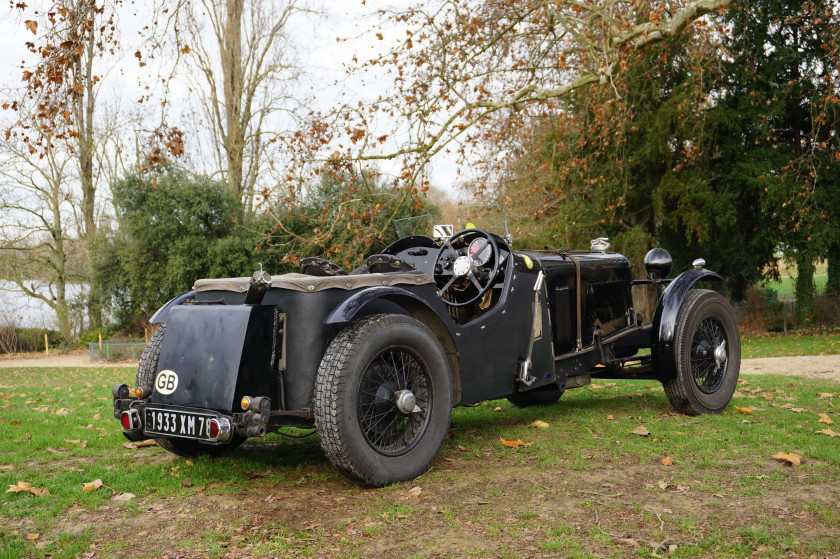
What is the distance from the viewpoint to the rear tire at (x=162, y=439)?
462 centimetres

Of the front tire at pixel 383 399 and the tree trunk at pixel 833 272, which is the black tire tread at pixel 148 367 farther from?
the tree trunk at pixel 833 272

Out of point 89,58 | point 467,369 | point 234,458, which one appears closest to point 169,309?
point 234,458

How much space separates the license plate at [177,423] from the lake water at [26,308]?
30.5 metres

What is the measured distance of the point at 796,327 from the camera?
72.8 ft

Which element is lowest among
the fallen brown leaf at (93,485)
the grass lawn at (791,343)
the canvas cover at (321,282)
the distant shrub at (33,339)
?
the distant shrub at (33,339)

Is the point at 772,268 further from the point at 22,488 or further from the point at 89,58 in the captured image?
the point at 89,58

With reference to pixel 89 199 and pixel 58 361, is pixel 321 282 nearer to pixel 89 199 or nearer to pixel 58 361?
pixel 58 361

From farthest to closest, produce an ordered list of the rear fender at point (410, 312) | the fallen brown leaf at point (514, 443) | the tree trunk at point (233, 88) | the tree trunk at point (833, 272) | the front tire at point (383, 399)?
1. the tree trunk at point (233, 88)
2. the tree trunk at point (833, 272)
3. the fallen brown leaf at point (514, 443)
4. the rear fender at point (410, 312)
5. the front tire at point (383, 399)

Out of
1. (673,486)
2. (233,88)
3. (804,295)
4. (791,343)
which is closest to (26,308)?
(233,88)

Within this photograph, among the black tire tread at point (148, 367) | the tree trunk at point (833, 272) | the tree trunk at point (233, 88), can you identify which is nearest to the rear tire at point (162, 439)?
the black tire tread at point (148, 367)

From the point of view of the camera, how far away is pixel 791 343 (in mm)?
18453

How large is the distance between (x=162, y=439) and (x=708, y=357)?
461 cm

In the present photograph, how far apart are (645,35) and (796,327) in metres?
14.5

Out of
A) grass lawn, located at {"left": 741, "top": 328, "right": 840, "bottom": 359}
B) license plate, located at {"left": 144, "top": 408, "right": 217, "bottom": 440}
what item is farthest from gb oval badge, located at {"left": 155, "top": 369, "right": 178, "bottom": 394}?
grass lawn, located at {"left": 741, "top": 328, "right": 840, "bottom": 359}
